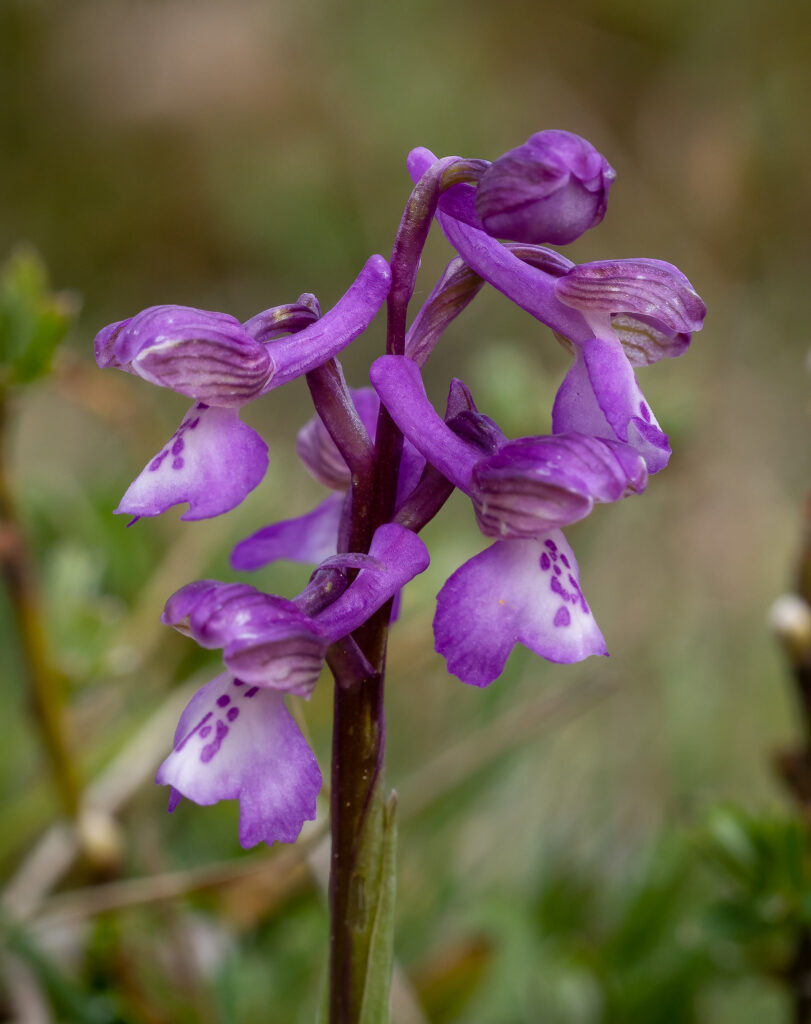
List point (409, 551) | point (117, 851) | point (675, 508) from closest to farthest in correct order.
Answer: point (409, 551), point (117, 851), point (675, 508)

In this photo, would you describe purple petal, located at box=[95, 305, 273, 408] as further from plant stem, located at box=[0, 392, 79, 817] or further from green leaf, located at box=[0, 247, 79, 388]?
plant stem, located at box=[0, 392, 79, 817]

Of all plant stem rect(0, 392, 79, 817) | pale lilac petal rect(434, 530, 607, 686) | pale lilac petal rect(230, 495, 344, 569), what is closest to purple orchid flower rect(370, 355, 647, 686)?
pale lilac petal rect(434, 530, 607, 686)

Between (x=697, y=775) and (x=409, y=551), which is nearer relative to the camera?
(x=409, y=551)

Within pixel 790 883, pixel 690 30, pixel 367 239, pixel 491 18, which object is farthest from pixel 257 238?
pixel 790 883

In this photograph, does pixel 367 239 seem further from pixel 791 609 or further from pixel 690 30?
pixel 791 609

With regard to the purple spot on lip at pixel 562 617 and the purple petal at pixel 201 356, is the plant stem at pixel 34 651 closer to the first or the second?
the purple petal at pixel 201 356
